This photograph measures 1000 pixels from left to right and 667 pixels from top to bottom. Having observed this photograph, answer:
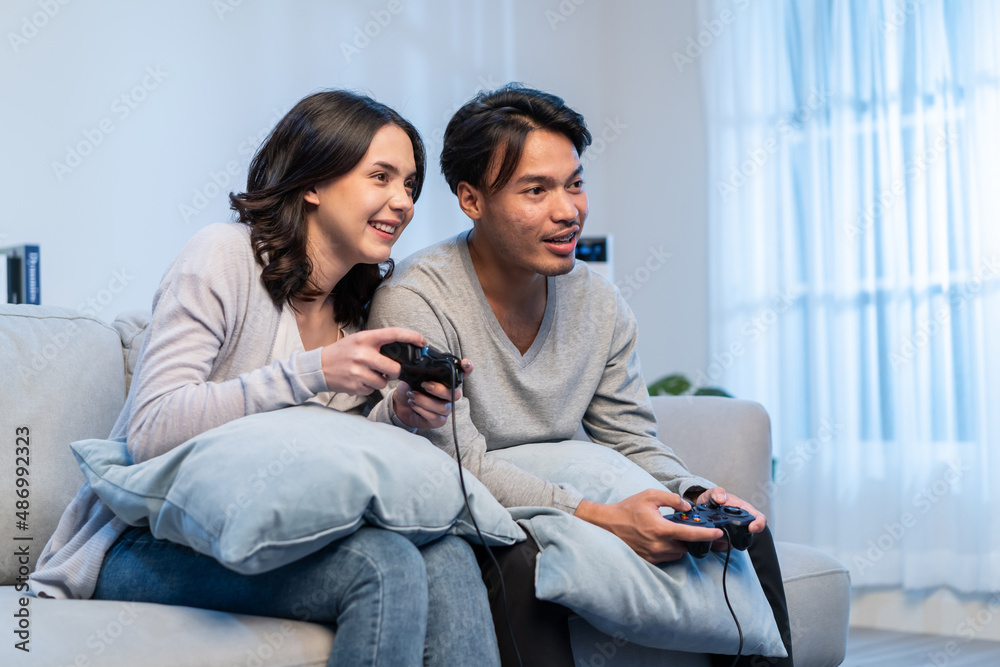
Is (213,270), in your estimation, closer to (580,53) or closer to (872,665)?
(872,665)

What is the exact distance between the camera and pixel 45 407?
1.49 m

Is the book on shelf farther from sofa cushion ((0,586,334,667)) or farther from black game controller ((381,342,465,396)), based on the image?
black game controller ((381,342,465,396))

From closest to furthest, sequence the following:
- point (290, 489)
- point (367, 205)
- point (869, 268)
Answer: point (290, 489), point (367, 205), point (869, 268)

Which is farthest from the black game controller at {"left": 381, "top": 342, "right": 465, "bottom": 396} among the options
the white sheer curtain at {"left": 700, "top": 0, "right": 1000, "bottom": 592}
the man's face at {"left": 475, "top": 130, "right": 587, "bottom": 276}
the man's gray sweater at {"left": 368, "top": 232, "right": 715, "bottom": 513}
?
the white sheer curtain at {"left": 700, "top": 0, "right": 1000, "bottom": 592}

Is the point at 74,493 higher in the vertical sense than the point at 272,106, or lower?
lower

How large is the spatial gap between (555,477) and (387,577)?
1.57 feet

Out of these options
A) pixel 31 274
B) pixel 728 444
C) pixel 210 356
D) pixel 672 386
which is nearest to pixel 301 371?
pixel 210 356

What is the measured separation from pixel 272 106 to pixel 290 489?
2.01 meters

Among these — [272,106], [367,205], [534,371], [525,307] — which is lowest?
[534,371]

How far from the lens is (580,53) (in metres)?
3.94

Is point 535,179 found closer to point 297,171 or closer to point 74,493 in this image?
point 297,171

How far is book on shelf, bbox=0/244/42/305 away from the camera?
1867mm

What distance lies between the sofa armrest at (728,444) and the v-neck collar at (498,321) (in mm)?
396

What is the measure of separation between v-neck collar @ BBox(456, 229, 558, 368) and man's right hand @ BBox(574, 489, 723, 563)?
36cm
